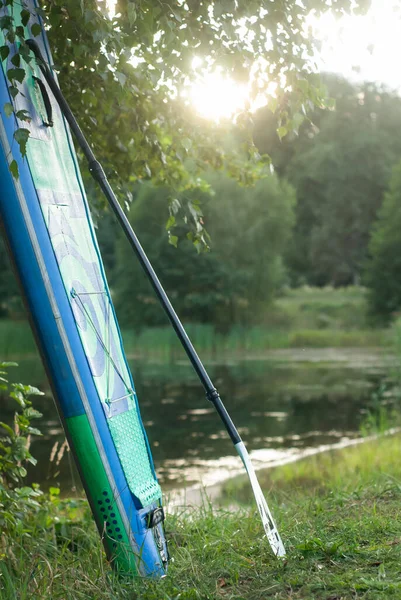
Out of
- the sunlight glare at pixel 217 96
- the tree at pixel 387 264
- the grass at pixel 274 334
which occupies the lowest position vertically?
the grass at pixel 274 334

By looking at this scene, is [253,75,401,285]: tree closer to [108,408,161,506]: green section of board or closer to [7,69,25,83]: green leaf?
[108,408,161,506]: green section of board

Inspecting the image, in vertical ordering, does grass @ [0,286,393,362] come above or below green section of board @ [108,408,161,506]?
below

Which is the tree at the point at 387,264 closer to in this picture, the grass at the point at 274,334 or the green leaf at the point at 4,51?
the grass at the point at 274,334

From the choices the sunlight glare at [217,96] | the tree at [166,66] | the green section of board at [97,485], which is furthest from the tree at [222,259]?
the green section of board at [97,485]

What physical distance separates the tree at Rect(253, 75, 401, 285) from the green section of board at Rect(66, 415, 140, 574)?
3787cm

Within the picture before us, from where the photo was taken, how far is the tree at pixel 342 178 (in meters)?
41.3

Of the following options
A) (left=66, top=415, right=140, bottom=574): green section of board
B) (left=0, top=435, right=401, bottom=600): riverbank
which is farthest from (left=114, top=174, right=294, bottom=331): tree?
(left=66, top=415, right=140, bottom=574): green section of board

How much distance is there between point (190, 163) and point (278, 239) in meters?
26.5

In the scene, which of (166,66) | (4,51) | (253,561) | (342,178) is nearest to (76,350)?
(253,561)

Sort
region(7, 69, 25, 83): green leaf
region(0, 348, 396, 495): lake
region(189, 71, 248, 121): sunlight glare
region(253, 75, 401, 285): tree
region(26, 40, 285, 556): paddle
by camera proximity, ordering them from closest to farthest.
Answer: region(7, 69, 25, 83): green leaf → region(26, 40, 285, 556): paddle → region(189, 71, 248, 121): sunlight glare → region(0, 348, 396, 495): lake → region(253, 75, 401, 285): tree

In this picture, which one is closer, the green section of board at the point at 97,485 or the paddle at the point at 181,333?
the paddle at the point at 181,333

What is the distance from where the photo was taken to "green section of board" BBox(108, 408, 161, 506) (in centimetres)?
367

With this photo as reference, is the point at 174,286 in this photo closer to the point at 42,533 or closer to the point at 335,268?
the point at 335,268

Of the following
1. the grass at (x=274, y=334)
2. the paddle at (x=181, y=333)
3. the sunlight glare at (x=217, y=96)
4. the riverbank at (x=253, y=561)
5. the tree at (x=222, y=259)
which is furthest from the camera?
the tree at (x=222, y=259)
